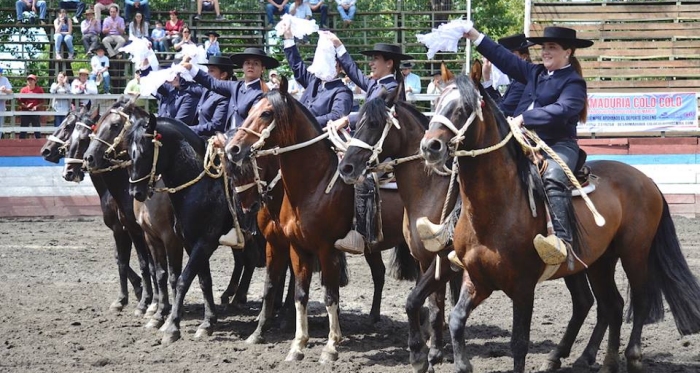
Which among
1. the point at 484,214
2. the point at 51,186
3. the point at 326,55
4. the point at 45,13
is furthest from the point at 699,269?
the point at 45,13

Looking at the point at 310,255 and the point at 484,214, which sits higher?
the point at 484,214

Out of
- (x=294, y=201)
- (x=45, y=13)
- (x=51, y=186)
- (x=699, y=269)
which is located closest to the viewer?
(x=294, y=201)

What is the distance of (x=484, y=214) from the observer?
580cm

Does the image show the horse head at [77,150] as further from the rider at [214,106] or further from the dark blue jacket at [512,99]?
the dark blue jacket at [512,99]

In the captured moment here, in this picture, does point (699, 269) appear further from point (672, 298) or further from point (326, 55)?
point (326, 55)

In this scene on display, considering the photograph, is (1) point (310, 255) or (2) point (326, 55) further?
(2) point (326, 55)

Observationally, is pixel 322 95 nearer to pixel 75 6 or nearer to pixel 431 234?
pixel 431 234

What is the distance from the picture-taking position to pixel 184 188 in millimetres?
8688

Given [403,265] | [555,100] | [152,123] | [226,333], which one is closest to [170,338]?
[226,333]

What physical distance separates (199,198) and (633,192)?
13.0 ft

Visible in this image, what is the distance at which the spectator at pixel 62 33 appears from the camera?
23062mm

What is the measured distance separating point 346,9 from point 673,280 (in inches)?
747

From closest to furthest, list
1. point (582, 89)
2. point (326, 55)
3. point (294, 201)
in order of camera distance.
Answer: point (582, 89)
point (294, 201)
point (326, 55)

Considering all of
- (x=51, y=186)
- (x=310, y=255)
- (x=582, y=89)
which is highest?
(x=582, y=89)
